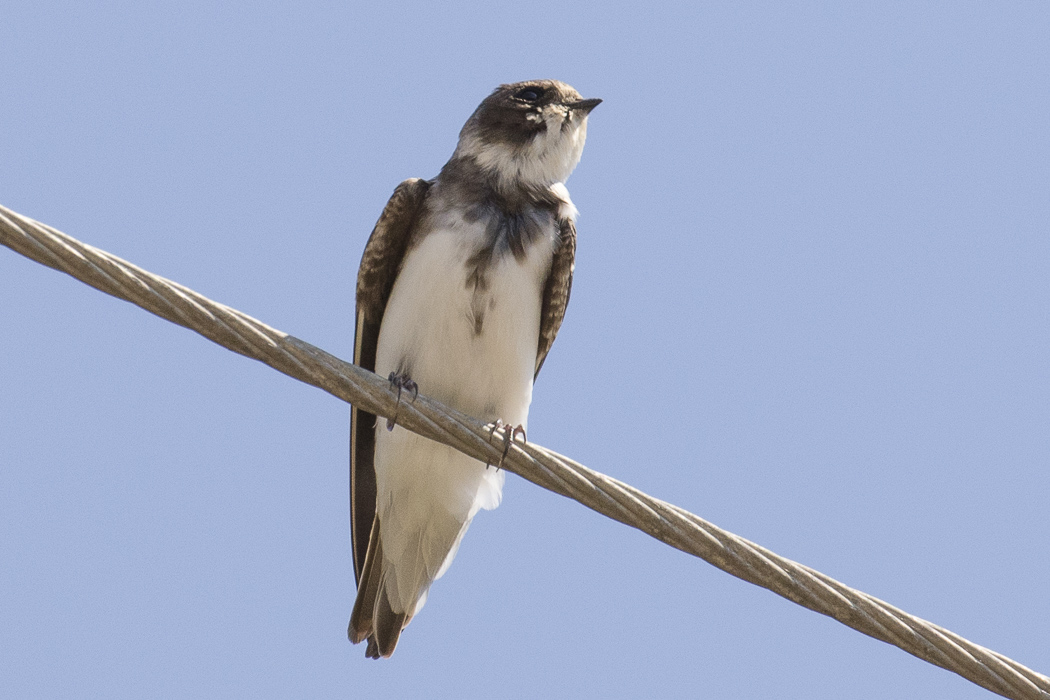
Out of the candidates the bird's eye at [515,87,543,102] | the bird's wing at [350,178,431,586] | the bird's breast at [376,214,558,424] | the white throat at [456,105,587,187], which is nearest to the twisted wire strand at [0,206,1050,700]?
the bird's breast at [376,214,558,424]

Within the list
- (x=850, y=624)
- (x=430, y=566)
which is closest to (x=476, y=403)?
(x=430, y=566)

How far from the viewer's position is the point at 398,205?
6.07m

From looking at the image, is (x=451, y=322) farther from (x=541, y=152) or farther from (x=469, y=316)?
(x=541, y=152)

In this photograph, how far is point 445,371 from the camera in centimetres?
583

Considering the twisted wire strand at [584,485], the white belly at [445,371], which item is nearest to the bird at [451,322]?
the white belly at [445,371]

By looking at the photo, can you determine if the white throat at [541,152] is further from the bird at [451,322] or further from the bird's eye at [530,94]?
the bird's eye at [530,94]

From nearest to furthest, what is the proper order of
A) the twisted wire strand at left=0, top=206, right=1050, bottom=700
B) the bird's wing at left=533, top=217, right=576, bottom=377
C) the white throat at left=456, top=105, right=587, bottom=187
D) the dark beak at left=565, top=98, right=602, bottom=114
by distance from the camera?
the twisted wire strand at left=0, top=206, right=1050, bottom=700 → the bird's wing at left=533, top=217, right=576, bottom=377 → the white throat at left=456, top=105, right=587, bottom=187 → the dark beak at left=565, top=98, right=602, bottom=114

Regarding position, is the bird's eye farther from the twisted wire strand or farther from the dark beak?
the twisted wire strand

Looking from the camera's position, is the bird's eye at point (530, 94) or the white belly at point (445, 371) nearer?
the white belly at point (445, 371)

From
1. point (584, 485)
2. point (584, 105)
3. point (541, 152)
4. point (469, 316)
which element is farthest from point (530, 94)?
point (584, 485)

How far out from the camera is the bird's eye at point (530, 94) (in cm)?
674

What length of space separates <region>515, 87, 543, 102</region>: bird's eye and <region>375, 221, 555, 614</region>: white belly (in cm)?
112

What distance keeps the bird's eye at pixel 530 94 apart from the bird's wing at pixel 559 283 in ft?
2.96

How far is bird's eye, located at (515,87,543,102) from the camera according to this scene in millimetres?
6738
